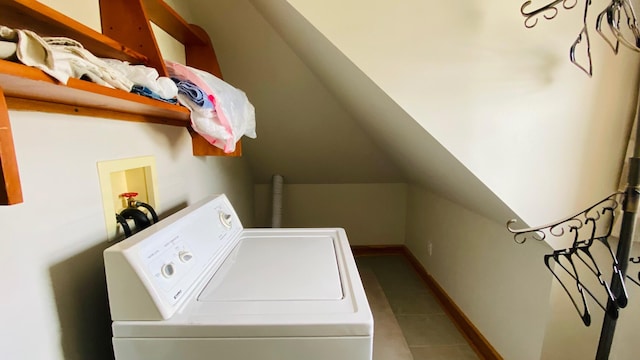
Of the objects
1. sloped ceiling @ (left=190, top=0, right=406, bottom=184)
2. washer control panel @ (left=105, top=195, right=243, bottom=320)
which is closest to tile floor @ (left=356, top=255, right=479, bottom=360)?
sloped ceiling @ (left=190, top=0, right=406, bottom=184)

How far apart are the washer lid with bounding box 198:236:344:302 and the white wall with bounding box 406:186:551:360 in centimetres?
116

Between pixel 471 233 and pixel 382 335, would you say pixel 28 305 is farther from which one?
pixel 471 233

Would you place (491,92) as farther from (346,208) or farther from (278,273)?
(346,208)

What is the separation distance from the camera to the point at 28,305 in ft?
2.02

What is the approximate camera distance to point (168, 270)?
0.75 m

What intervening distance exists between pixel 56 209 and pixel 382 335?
2.01m

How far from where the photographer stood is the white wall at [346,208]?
11.3 ft

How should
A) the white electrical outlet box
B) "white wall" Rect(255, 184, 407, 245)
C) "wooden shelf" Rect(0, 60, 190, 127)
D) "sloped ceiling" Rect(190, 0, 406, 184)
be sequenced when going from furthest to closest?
"white wall" Rect(255, 184, 407, 245) < "sloped ceiling" Rect(190, 0, 406, 184) < the white electrical outlet box < "wooden shelf" Rect(0, 60, 190, 127)

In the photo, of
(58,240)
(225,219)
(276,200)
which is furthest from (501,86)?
(276,200)

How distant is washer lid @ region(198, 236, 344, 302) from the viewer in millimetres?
799

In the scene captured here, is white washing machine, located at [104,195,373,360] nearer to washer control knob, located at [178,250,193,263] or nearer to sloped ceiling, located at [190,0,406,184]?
washer control knob, located at [178,250,193,263]

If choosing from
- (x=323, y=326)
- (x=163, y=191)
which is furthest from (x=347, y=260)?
(x=163, y=191)

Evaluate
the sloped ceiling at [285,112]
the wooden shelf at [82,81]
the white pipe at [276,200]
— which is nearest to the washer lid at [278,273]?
the wooden shelf at [82,81]

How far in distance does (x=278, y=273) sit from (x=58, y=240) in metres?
0.57
